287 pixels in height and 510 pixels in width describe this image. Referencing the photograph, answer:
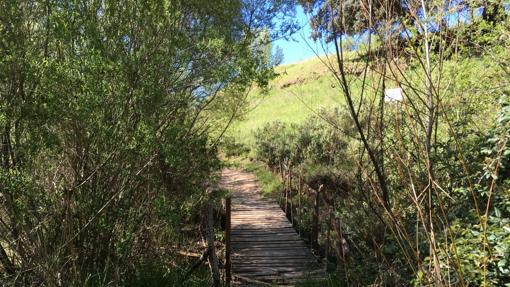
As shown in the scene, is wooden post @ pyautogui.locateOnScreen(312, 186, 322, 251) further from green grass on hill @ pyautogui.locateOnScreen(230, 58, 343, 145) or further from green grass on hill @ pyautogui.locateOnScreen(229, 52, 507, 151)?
green grass on hill @ pyautogui.locateOnScreen(230, 58, 343, 145)

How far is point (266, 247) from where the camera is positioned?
841cm

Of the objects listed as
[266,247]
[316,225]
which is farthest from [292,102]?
[316,225]

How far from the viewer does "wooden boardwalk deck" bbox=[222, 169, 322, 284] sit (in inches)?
277

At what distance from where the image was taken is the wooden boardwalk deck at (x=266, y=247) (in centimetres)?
705

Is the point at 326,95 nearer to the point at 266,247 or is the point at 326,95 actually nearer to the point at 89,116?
the point at 266,247

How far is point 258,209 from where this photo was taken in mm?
11352

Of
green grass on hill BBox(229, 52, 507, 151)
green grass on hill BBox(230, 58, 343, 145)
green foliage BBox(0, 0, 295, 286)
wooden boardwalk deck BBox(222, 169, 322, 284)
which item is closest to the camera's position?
green foliage BBox(0, 0, 295, 286)

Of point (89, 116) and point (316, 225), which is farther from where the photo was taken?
point (316, 225)

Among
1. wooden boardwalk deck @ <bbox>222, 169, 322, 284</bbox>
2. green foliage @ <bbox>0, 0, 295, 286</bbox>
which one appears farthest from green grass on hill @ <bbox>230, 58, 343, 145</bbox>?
green foliage @ <bbox>0, 0, 295, 286</bbox>

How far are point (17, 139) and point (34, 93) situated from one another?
1.67 feet

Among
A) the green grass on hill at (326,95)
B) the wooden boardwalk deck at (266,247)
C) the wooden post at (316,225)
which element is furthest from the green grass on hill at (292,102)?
the wooden post at (316,225)

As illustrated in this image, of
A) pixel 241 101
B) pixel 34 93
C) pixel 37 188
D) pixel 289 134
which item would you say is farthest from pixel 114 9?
pixel 289 134

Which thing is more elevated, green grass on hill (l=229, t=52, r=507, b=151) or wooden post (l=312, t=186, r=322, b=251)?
green grass on hill (l=229, t=52, r=507, b=151)

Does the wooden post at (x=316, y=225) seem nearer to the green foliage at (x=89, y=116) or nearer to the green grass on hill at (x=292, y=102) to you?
the green foliage at (x=89, y=116)
